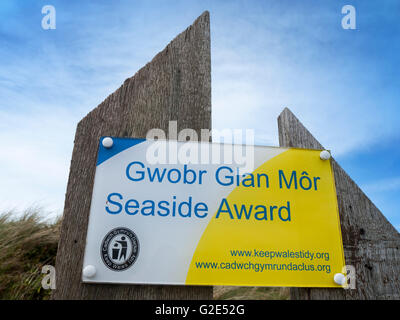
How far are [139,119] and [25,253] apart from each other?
240cm

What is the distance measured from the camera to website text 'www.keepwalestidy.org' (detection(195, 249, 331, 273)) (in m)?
1.53

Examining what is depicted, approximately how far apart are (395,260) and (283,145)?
1195 mm

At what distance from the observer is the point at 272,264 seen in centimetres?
156

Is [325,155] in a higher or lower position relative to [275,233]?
higher

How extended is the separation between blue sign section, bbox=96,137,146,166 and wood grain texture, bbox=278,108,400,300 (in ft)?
3.91

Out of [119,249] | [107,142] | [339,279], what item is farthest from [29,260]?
[339,279]

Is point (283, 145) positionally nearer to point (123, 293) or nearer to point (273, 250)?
point (273, 250)

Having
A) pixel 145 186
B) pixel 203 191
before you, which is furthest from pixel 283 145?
pixel 145 186

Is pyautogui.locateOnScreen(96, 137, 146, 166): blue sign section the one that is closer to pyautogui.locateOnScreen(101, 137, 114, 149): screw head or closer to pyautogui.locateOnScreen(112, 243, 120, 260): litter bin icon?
pyautogui.locateOnScreen(101, 137, 114, 149): screw head

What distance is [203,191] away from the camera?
1666 millimetres

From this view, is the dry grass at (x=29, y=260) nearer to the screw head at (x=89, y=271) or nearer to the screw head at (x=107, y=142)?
the screw head at (x=89, y=271)

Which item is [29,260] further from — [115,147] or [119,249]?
[115,147]

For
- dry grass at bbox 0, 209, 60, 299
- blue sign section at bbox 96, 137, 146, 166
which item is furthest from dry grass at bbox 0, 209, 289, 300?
blue sign section at bbox 96, 137, 146, 166

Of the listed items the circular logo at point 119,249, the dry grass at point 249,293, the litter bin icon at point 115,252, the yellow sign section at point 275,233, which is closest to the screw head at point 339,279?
the yellow sign section at point 275,233
